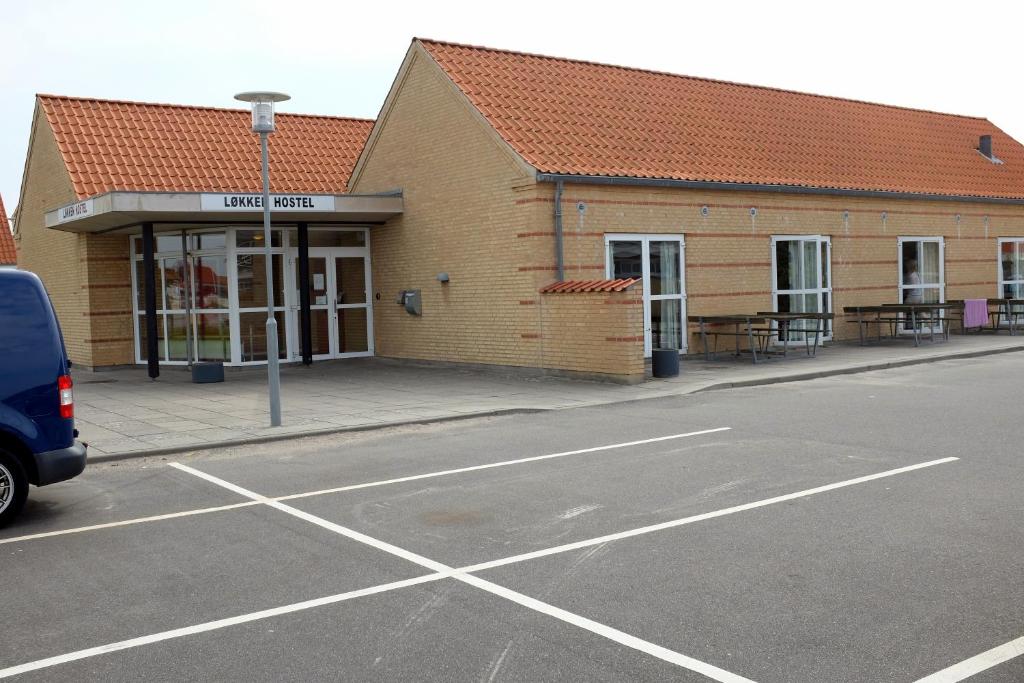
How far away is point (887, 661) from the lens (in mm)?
4488

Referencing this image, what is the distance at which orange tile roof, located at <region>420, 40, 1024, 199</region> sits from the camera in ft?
61.6

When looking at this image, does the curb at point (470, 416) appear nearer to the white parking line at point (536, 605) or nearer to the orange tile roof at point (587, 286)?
the orange tile roof at point (587, 286)

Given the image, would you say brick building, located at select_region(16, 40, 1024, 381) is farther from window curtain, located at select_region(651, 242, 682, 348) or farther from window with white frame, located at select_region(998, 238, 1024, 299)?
window with white frame, located at select_region(998, 238, 1024, 299)

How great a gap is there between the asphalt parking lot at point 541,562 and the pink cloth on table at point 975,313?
1496cm

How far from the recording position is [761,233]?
20.5 meters

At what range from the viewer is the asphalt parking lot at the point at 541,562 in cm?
466

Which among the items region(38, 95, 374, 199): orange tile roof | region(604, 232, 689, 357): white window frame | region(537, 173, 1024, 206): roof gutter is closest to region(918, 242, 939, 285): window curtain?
region(537, 173, 1024, 206): roof gutter

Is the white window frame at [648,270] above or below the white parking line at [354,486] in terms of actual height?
above

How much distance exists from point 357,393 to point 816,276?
429 inches

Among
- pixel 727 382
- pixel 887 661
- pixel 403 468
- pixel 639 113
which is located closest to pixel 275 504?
pixel 403 468

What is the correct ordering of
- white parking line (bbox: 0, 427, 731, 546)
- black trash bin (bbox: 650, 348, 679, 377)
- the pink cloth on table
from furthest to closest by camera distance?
1. the pink cloth on table
2. black trash bin (bbox: 650, 348, 679, 377)
3. white parking line (bbox: 0, 427, 731, 546)

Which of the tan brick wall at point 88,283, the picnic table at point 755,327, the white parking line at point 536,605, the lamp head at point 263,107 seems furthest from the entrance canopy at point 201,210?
the white parking line at point 536,605

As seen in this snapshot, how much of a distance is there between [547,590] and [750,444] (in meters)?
5.15

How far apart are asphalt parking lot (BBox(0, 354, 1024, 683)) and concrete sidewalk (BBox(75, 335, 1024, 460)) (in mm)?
1594
